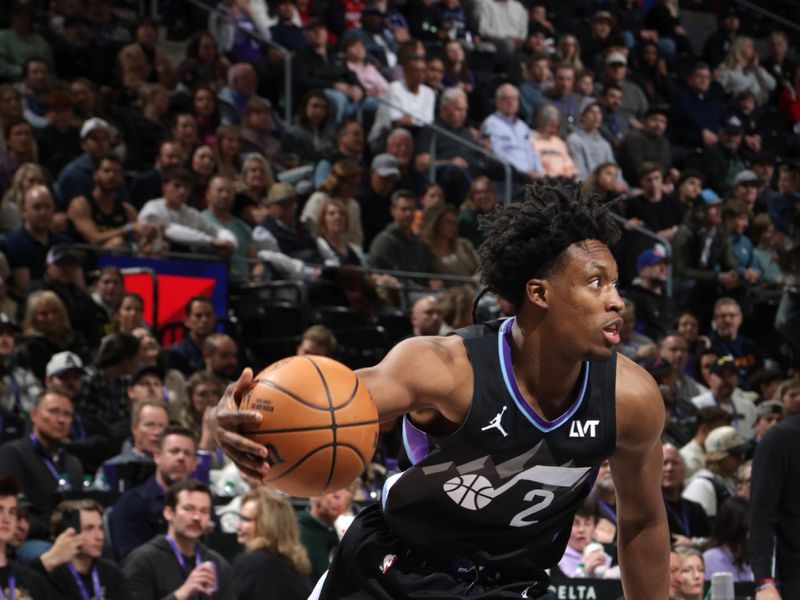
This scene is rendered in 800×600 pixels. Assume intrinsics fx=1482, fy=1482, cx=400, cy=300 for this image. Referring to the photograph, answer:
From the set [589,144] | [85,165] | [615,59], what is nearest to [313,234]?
[85,165]

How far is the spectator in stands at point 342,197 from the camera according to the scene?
12.7m

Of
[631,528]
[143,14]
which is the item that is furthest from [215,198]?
[631,528]

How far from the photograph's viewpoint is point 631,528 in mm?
4828

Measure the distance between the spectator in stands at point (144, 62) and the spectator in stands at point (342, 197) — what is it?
6.59 ft

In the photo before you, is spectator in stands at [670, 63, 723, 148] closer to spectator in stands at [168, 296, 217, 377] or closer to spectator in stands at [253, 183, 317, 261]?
spectator in stands at [253, 183, 317, 261]

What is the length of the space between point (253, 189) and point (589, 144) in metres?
4.72

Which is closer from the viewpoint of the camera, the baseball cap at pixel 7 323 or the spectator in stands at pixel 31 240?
the baseball cap at pixel 7 323

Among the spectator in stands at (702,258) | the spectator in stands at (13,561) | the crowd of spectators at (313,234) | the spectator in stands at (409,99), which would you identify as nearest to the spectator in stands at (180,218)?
the crowd of spectators at (313,234)

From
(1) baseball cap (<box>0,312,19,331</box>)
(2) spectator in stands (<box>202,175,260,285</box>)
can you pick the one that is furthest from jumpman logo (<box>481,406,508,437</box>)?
(2) spectator in stands (<box>202,175,260,285</box>)

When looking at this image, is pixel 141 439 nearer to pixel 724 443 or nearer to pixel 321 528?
pixel 321 528

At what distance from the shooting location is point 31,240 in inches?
429

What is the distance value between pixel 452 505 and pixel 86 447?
17.7 feet

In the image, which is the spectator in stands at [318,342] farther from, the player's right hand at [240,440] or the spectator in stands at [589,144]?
the player's right hand at [240,440]

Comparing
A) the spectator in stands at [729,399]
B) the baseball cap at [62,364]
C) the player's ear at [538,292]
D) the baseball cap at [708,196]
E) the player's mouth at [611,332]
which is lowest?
the spectator in stands at [729,399]
